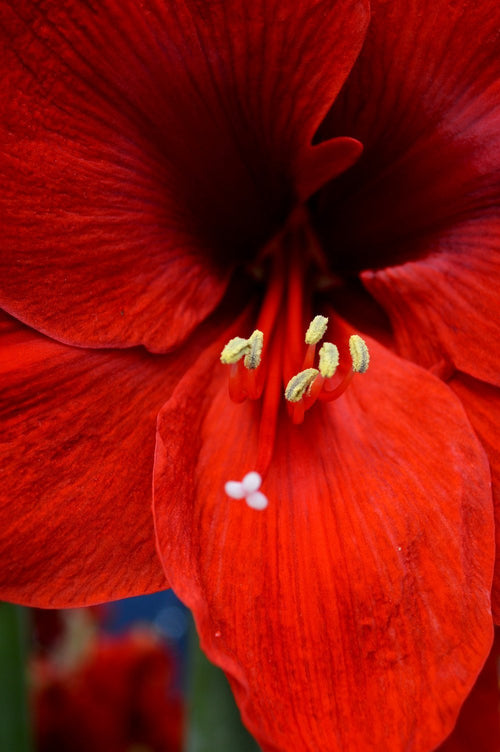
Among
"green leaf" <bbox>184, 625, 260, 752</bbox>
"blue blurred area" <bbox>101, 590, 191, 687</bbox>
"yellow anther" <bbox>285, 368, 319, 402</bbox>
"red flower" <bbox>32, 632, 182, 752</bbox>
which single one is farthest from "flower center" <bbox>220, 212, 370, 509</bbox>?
"blue blurred area" <bbox>101, 590, 191, 687</bbox>

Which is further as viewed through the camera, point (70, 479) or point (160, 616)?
point (160, 616)

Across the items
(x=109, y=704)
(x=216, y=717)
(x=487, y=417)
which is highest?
(x=487, y=417)

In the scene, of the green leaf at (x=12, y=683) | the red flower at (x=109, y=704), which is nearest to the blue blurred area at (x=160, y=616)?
the red flower at (x=109, y=704)

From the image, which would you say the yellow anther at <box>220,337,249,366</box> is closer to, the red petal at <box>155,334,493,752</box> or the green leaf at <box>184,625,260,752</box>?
the red petal at <box>155,334,493,752</box>

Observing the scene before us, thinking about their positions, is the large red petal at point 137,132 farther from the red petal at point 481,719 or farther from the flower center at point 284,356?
the red petal at point 481,719

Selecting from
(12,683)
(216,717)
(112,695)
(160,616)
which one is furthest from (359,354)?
(160,616)

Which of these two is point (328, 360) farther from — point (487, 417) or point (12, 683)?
point (12, 683)
